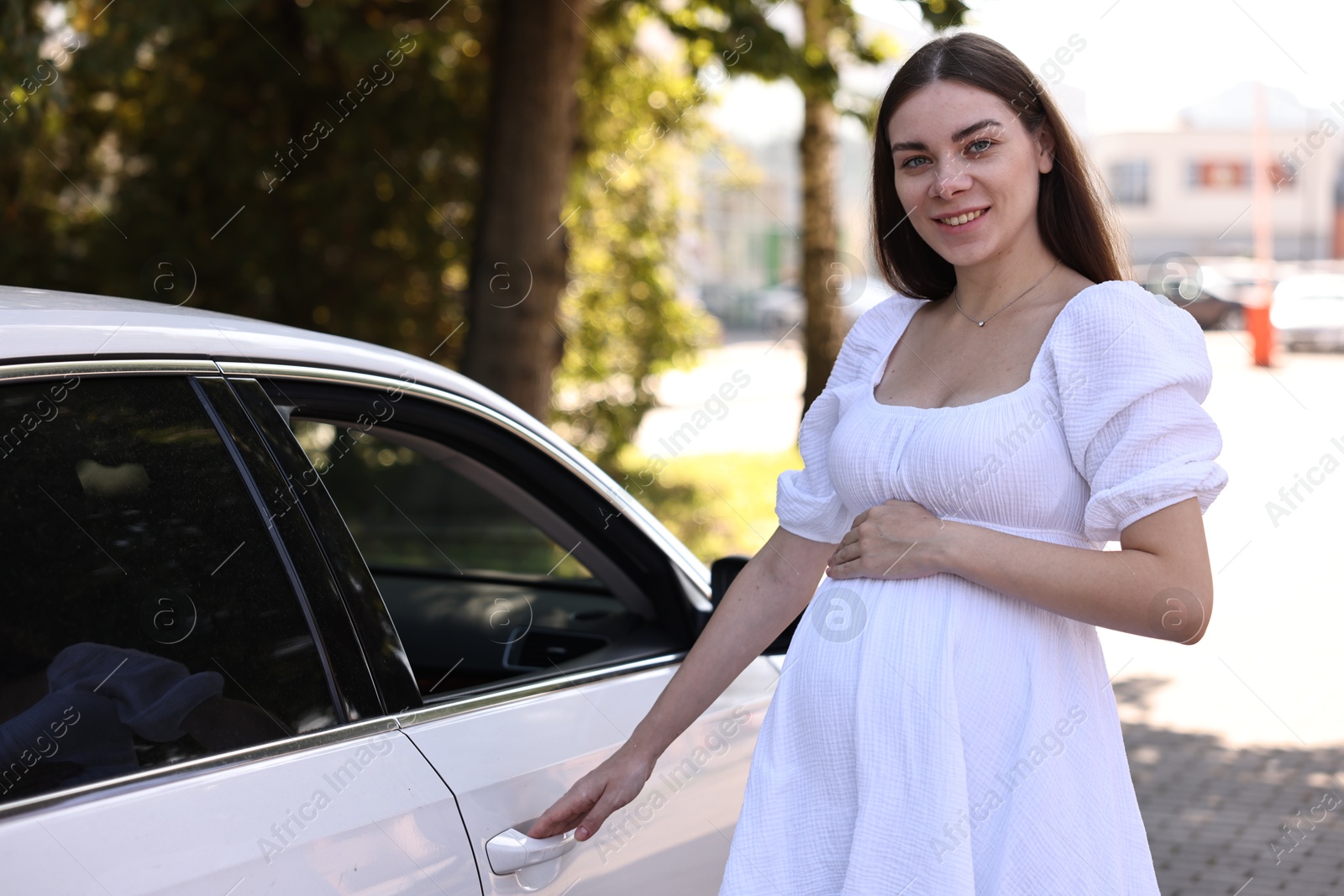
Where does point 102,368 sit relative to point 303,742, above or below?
above

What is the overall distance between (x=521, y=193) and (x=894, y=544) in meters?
6.94

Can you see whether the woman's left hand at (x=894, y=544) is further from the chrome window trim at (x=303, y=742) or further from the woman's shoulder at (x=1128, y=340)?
the chrome window trim at (x=303, y=742)

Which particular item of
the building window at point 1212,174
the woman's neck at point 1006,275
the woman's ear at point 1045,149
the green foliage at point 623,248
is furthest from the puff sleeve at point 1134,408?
the building window at point 1212,174

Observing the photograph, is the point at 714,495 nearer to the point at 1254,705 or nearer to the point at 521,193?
the point at 521,193

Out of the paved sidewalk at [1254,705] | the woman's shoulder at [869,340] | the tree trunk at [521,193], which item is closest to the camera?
the woman's shoulder at [869,340]

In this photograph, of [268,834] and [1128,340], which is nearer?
[268,834]

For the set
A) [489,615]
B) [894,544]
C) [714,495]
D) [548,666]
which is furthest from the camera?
[714,495]

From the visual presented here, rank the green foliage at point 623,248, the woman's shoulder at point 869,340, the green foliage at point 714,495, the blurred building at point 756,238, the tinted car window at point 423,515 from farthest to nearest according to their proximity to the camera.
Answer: the blurred building at point 756,238, the green foliage at point 623,248, the green foliage at point 714,495, the tinted car window at point 423,515, the woman's shoulder at point 869,340

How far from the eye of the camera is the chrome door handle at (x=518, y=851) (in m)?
1.91

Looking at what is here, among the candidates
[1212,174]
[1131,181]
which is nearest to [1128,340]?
[1131,181]

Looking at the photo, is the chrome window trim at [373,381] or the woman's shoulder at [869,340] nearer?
the chrome window trim at [373,381]

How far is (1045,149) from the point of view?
6.78 ft

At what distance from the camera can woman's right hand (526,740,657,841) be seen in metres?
1.99

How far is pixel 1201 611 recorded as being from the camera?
1684mm
